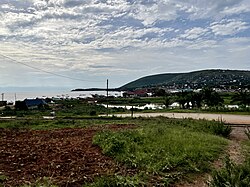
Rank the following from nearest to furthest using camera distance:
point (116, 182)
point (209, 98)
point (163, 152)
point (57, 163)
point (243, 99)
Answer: point (116, 182) < point (57, 163) < point (163, 152) < point (209, 98) < point (243, 99)

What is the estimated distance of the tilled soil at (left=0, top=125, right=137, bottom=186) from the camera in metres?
6.01

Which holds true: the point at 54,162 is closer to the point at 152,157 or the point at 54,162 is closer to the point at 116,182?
the point at 116,182

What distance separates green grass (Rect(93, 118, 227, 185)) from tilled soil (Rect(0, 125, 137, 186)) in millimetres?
418

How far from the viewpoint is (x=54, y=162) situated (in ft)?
23.3

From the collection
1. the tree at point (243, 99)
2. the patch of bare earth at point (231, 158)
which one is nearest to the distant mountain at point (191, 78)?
the tree at point (243, 99)

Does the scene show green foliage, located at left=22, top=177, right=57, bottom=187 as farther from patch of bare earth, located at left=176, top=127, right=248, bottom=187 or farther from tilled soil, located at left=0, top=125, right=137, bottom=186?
patch of bare earth, located at left=176, top=127, right=248, bottom=187

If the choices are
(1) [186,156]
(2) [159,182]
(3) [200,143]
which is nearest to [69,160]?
(2) [159,182]

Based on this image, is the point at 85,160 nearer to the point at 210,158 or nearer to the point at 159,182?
the point at 159,182

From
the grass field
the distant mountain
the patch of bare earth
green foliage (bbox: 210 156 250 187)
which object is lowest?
the patch of bare earth

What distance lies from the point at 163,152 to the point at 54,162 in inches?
109

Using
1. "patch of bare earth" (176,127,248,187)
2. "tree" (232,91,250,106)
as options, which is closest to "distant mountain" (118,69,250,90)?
"tree" (232,91,250,106)

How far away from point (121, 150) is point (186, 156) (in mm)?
1617

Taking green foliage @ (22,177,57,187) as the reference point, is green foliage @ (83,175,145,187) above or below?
below

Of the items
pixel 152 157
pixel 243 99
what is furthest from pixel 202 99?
pixel 152 157
